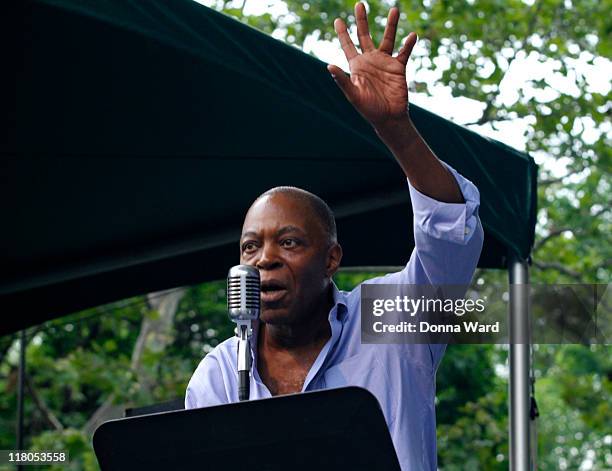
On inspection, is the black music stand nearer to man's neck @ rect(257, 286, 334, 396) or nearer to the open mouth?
the open mouth

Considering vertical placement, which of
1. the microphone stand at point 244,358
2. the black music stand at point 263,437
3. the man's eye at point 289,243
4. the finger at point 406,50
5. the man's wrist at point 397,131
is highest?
the finger at point 406,50

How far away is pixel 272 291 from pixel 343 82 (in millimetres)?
515

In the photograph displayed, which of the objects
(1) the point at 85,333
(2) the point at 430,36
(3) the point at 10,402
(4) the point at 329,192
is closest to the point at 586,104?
(2) the point at 430,36

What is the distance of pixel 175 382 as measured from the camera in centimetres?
1113

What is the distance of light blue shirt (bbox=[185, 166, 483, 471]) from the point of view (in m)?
2.54

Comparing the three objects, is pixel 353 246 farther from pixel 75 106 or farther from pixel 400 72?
pixel 400 72

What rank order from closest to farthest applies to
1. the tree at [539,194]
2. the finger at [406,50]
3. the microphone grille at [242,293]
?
1. the microphone grille at [242,293]
2. the finger at [406,50]
3. the tree at [539,194]

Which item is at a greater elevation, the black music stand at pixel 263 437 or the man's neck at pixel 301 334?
the man's neck at pixel 301 334

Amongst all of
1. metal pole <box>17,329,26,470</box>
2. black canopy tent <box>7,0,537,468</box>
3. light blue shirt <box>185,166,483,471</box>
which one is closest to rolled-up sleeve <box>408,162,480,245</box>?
light blue shirt <box>185,166,483,471</box>

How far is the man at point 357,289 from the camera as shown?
245cm

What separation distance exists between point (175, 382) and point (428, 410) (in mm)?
8620

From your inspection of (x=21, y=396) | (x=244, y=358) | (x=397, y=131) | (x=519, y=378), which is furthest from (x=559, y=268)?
(x=244, y=358)

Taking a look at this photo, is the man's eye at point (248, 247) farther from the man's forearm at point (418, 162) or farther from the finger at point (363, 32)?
the finger at point (363, 32)

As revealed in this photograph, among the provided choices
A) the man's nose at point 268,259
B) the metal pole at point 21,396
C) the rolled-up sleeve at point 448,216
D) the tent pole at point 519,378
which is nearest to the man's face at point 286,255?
the man's nose at point 268,259
